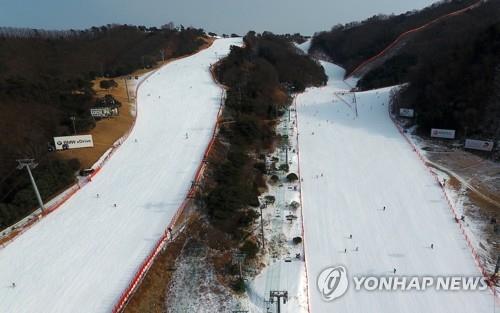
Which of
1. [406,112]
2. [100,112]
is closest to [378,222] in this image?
[406,112]

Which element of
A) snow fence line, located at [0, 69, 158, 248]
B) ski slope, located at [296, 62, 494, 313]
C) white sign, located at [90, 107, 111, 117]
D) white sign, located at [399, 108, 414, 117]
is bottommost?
ski slope, located at [296, 62, 494, 313]

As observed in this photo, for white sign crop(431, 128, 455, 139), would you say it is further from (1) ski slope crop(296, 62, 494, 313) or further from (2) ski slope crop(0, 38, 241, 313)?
(2) ski slope crop(0, 38, 241, 313)

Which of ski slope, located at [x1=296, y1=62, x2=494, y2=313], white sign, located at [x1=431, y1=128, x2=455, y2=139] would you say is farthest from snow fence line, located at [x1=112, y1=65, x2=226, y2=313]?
white sign, located at [x1=431, y1=128, x2=455, y2=139]

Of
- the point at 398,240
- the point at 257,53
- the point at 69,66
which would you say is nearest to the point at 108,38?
the point at 69,66

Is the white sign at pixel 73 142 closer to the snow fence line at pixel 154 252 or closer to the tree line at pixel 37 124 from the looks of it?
the tree line at pixel 37 124

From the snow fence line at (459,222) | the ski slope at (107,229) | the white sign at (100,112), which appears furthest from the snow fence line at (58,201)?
the snow fence line at (459,222)

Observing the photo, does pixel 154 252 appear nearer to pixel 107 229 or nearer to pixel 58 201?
pixel 107 229

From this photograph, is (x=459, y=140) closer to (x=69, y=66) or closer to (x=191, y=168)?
(x=191, y=168)
